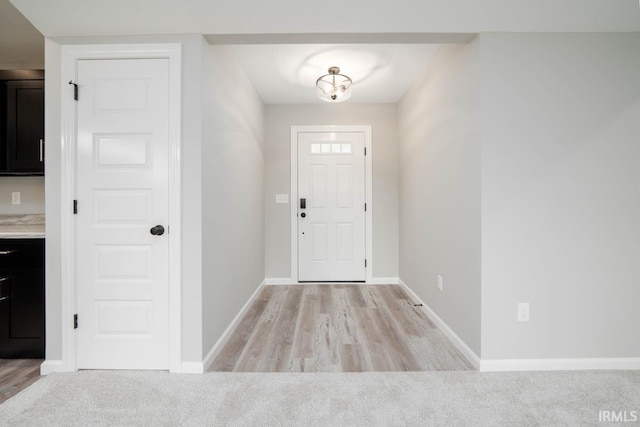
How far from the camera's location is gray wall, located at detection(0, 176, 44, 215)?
8.83ft

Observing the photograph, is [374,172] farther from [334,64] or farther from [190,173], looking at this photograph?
[190,173]

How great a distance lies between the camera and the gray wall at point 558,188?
1.99 metres

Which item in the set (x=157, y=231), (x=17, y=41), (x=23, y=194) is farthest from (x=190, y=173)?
(x=17, y=41)

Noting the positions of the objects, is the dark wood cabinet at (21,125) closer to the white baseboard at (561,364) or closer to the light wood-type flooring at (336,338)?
the light wood-type flooring at (336,338)

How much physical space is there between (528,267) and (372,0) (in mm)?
1944

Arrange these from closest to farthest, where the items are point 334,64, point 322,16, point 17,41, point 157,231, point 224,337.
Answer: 1. point 322,16
2. point 157,231
3. point 224,337
4. point 17,41
5. point 334,64

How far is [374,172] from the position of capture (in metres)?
4.14

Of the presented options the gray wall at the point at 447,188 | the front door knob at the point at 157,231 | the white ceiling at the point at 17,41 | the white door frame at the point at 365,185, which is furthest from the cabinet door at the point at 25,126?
the gray wall at the point at 447,188

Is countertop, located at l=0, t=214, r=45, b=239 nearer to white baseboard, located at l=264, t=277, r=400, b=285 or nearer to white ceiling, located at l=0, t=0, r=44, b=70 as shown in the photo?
white ceiling, located at l=0, t=0, r=44, b=70

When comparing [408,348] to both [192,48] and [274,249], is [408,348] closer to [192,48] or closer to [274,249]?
[274,249]

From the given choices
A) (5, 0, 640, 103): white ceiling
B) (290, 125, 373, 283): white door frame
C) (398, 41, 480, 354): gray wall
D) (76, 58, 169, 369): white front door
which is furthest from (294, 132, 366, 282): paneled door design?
(76, 58, 169, 369): white front door

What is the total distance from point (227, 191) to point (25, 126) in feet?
5.53

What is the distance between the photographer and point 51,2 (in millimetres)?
1737

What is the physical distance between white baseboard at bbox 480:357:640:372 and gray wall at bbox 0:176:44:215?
12.7 feet
